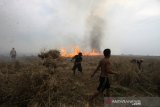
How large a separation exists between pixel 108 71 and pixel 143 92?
4.66 m

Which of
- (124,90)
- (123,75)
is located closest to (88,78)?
(123,75)

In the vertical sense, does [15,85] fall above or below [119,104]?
above

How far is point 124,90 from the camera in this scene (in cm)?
1375

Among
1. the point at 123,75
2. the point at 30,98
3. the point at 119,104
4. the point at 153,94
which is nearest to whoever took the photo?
the point at 119,104

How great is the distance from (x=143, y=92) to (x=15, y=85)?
22.5ft

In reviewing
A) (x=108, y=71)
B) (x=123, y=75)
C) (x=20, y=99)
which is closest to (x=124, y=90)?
(x=123, y=75)

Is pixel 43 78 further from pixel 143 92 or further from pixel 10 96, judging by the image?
pixel 143 92

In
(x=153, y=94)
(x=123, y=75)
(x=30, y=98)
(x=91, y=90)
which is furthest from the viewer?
(x=123, y=75)

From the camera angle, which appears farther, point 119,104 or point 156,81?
point 156,81

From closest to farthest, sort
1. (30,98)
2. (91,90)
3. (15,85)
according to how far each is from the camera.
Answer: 1. (30,98)
2. (15,85)
3. (91,90)

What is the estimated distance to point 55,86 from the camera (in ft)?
35.3

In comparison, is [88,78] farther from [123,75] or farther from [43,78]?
[43,78]

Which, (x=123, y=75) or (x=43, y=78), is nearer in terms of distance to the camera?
(x=43, y=78)

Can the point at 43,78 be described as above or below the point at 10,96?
above
